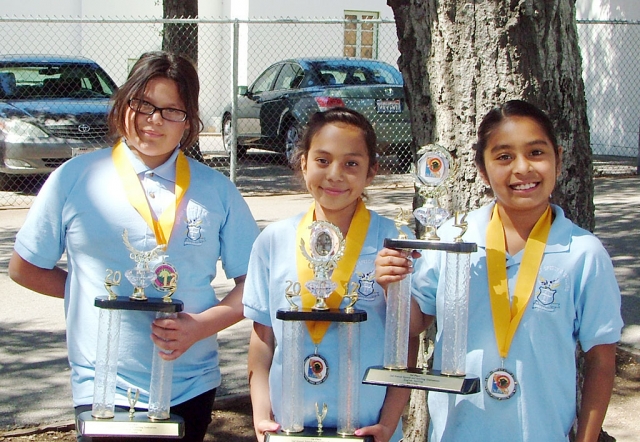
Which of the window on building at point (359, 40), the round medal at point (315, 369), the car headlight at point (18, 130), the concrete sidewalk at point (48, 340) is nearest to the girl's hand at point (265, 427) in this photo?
the round medal at point (315, 369)

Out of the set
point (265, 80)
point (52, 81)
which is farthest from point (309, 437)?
point (265, 80)

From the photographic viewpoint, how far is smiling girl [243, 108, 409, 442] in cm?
251

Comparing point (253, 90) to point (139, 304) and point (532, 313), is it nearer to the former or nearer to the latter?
point (139, 304)

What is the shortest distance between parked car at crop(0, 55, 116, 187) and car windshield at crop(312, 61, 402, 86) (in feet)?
10.7

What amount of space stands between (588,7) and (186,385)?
1555 centimetres

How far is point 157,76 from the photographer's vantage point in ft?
8.99

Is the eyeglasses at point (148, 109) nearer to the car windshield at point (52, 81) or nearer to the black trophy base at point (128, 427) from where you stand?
the black trophy base at point (128, 427)

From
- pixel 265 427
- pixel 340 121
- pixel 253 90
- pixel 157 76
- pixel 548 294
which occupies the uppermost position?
pixel 253 90

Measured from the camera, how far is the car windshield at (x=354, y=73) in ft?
42.7

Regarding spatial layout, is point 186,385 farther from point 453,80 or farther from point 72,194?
point 453,80

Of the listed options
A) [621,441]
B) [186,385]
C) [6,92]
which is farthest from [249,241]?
[6,92]

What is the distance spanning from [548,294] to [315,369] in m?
0.68

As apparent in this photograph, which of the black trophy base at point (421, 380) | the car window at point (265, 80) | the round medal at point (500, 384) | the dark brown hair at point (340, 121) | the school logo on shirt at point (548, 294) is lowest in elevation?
the round medal at point (500, 384)

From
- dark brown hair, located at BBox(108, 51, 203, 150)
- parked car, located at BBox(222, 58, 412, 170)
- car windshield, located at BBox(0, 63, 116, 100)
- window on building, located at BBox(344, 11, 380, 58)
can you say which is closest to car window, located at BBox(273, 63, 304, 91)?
parked car, located at BBox(222, 58, 412, 170)
